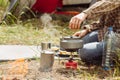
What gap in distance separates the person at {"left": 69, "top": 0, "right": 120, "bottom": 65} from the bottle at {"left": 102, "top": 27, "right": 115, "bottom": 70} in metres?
0.07

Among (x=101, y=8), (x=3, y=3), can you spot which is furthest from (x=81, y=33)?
(x=3, y=3)

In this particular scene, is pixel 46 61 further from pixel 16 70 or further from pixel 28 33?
pixel 28 33

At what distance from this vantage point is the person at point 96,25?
297 centimetres

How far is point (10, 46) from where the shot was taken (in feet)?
13.3

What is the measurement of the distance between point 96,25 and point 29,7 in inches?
91.1

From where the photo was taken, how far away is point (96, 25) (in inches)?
139

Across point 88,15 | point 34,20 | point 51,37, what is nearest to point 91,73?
point 88,15

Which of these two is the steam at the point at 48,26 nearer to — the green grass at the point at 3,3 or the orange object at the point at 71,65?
the green grass at the point at 3,3

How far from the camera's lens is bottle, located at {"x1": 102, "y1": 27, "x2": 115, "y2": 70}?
10.3 feet

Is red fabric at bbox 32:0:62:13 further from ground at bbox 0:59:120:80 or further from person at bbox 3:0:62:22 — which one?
ground at bbox 0:59:120:80

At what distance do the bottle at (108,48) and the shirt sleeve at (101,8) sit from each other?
203 mm

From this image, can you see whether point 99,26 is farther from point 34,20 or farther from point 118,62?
point 34,20

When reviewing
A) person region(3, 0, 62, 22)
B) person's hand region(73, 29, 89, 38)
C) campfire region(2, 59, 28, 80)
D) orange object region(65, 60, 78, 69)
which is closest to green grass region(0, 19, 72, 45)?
person region(3, 0, 62, 22)

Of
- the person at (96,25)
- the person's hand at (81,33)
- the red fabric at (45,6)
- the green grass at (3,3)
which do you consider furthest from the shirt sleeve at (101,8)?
the green grass at (3,3)
